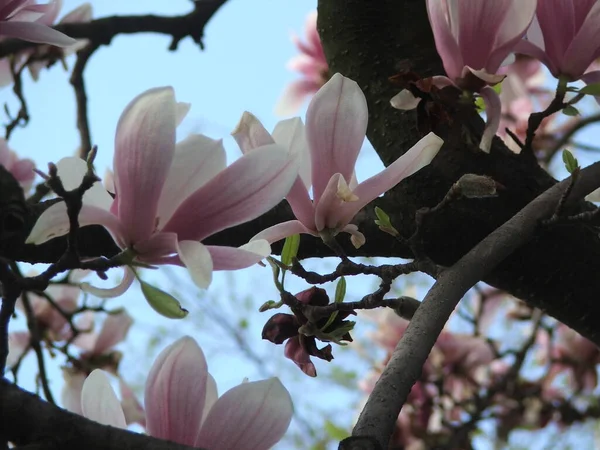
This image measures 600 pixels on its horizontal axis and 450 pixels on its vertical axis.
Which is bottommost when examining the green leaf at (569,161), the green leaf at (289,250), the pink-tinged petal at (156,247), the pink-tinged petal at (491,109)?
the pink-tinged petal at (156,247)

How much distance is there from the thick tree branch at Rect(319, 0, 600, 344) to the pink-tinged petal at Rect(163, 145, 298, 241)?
30cm

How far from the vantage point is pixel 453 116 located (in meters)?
0.77

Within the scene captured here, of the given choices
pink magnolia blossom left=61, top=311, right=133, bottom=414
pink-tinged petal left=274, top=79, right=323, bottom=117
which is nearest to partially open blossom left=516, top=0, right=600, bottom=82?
pink-tinged petal left=274, top=79, right=323, bottom=117

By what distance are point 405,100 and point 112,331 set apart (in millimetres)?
1015

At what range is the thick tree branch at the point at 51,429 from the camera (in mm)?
421

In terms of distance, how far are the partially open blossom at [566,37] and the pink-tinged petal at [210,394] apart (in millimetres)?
458

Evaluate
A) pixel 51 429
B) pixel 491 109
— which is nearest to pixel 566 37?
pixel 491 109

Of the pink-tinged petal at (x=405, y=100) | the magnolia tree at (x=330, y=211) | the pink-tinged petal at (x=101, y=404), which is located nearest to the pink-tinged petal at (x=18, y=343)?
the magnolia tree at (x=330, y=211)

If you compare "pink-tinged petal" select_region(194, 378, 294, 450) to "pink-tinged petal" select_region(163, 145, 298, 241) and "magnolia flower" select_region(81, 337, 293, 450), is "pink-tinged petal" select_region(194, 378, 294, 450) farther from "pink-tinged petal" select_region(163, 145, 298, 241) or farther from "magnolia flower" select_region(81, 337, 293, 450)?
"pink-tinged petal" select_region(163, 145, 298, 241)

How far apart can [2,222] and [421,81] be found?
41 centimetres

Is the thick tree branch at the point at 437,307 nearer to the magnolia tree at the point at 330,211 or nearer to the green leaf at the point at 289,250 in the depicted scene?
the magnolia tree at the point at 330,211

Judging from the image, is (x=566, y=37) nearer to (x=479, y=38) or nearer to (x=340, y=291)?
(x=479, y=38)

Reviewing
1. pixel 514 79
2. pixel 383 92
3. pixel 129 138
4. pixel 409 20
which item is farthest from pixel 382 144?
pixel 514 79

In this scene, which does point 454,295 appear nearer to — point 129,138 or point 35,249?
point 129,138
